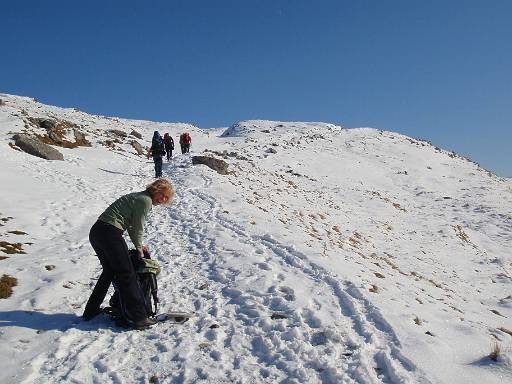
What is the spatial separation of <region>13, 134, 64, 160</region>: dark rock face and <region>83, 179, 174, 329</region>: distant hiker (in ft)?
63.8

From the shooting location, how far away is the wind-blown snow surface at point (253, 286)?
6332 millimetres

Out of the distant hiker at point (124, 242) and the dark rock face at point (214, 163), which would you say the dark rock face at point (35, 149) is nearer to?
the dark rock face at point (214, 163)

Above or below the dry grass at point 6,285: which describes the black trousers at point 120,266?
above

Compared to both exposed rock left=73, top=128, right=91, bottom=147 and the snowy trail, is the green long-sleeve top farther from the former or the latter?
exposed rock left=73, top=128, right=91, bottom=147

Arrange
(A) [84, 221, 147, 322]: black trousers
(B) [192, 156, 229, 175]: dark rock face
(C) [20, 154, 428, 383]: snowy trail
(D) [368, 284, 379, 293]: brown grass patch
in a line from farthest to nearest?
(B) [192, 156, 229, 175]: dark rock face → (D) [368, 284, 379, 293]: brown grass patch → (A) [84, 221, 147, 322]: black trousers → (C) [20, 154, 428, 383]: snowy trail

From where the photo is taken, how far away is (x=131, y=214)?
23.0ft

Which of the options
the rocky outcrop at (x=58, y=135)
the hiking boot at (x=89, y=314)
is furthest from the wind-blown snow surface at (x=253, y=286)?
the rocky outcrop at (x=58, y=135)

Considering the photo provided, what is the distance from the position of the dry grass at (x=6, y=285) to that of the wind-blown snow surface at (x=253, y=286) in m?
0.18

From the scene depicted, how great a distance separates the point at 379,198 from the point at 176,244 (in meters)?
23.1

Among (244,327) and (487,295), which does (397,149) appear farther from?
(244,327)

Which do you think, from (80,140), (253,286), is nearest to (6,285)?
(253,286)

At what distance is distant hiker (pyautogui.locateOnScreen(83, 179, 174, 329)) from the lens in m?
6.92

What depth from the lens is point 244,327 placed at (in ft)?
24.5

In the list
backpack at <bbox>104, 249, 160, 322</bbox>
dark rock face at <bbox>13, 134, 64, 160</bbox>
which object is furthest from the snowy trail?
dark rock face at <bbox>13, 134, 64, 160</bbox>
